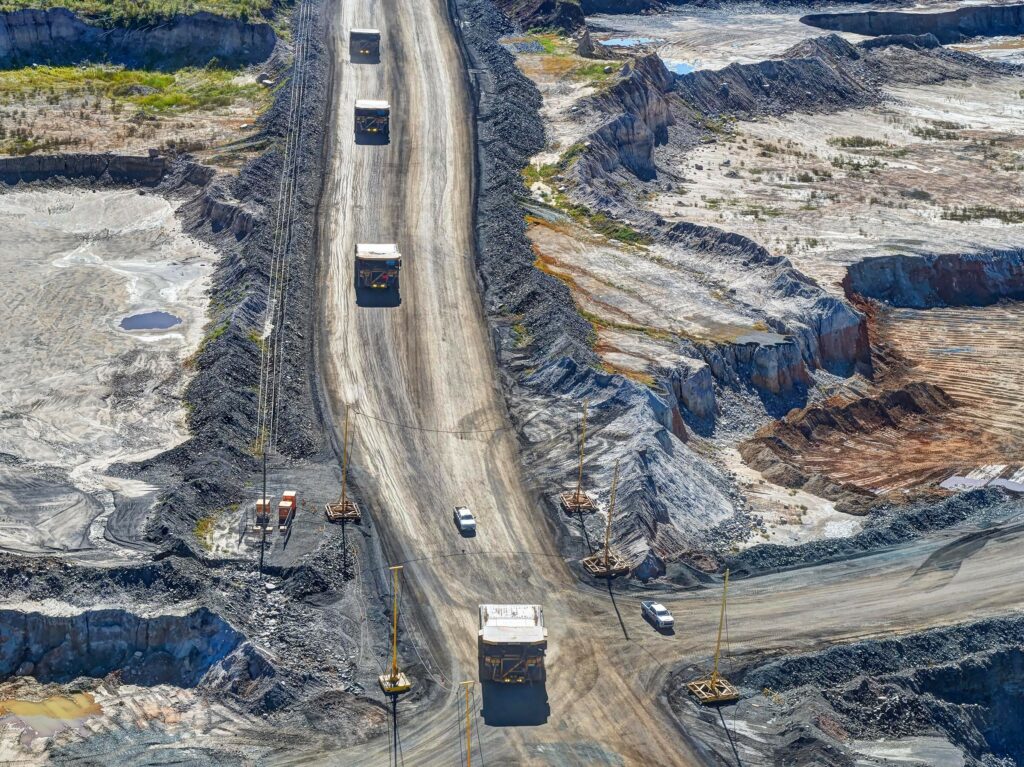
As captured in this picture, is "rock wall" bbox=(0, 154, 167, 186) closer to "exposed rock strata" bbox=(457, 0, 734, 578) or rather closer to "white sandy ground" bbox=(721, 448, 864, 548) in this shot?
"exposed rock strata" bbox=(457, 0, 734, 578)

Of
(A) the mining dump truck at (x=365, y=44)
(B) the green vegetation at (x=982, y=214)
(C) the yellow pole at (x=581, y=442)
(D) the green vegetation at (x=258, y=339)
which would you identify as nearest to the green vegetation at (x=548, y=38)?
(A) the mining dump truck at (x=365, y=44)

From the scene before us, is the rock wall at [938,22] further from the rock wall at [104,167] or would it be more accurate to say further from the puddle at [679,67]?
the rock wall at [104,167]

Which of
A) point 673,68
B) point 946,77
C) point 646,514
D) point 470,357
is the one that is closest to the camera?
point 646,514

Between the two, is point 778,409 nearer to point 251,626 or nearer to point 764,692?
point 764,692

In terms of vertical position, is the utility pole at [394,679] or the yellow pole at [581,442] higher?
the yellow pole at [581,442]

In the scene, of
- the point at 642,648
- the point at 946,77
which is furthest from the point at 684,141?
the point at 642,648

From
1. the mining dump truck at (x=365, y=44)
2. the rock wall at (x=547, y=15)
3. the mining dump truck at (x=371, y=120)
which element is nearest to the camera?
the mining dump truck at (x=371, y=120)
